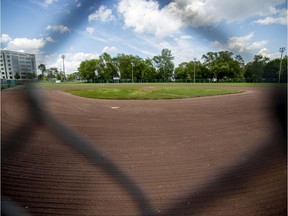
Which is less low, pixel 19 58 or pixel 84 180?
pixel 19 58

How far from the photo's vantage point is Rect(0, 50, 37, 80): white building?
3.33 feet

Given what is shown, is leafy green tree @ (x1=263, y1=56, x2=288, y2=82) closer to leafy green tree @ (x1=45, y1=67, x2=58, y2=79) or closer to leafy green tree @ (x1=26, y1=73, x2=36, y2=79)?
Answer: leafy green tree @ (x1=45, y1=67, x2=58, y2=79)

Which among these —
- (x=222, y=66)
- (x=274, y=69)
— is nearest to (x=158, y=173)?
(x=222, y=66)

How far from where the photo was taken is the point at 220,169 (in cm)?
369

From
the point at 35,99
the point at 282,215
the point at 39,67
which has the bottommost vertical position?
the point at 282,215

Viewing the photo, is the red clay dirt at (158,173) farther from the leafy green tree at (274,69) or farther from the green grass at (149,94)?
the green grass at (149,94)

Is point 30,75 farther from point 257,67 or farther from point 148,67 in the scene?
point 148,67

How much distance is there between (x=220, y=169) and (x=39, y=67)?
3.51m

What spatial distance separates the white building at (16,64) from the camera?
3.33 ft

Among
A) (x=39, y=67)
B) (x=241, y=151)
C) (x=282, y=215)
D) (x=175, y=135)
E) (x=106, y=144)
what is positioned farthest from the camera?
(x=175, y=135)

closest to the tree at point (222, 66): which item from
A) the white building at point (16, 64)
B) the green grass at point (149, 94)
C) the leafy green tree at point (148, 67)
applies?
the leafy green tree at point (148, 67)

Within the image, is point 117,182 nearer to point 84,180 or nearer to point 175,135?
point 84,180

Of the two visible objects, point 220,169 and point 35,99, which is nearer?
point 35,99

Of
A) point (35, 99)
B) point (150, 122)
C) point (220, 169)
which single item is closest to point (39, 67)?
point (35, 99)
